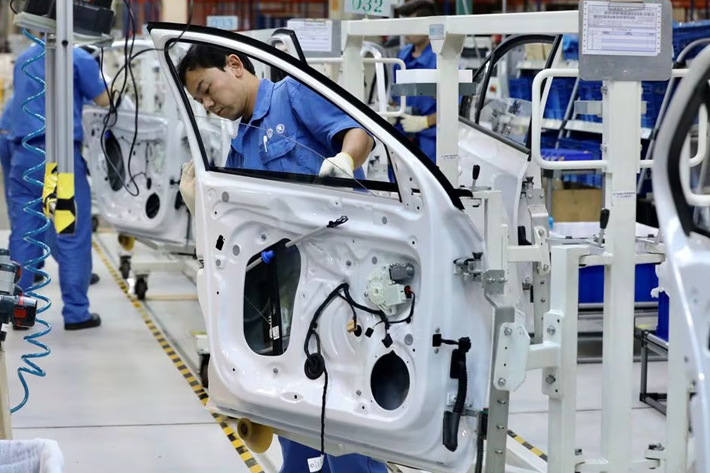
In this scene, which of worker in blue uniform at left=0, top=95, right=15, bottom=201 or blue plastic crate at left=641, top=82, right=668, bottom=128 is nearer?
worker in blue uniform at left=0, top=95, right=15, bottom=201

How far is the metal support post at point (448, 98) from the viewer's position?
461 cm

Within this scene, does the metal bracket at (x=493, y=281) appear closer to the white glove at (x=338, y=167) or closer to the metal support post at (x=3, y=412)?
the white glove at (x=338, y=167)

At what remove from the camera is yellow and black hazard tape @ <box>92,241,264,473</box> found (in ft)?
16.6

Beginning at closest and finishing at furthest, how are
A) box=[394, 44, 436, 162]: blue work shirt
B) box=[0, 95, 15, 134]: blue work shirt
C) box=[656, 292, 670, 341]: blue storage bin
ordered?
box=[656, 292, 670, 341]: blue storage bin < box=[0, 95, 15, 134]: blue work shirt < box=[394, 44, 436, 162]: blue work shirt

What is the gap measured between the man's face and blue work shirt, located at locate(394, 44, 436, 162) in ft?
13.3

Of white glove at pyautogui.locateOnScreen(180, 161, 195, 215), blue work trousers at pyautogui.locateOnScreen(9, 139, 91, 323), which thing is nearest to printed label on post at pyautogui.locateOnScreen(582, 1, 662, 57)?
white glove at pyautogui.locateOnScreen(180, 161, 195, 215)

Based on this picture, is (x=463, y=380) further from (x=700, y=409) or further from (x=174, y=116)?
(x=174, y=116)

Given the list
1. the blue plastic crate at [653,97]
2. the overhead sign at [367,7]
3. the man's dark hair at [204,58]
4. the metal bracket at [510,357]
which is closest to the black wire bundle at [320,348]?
the metal bracket at [510,357]

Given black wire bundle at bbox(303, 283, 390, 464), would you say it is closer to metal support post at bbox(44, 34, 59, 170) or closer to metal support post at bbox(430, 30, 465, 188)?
metal support post at bbox(44, 34, 59, 170)

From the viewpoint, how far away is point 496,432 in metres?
3.40

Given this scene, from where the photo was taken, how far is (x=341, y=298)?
3480 mm

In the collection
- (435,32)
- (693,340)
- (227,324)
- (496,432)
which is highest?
(435,32)

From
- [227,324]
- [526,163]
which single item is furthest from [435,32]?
[227,324]

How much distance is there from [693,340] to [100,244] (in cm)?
963
